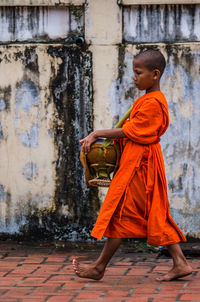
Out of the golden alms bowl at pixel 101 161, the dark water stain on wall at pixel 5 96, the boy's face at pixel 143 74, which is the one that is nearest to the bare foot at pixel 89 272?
the golden alms bowl at pixel 101 161

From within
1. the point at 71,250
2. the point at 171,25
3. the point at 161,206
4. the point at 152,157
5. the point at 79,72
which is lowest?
the point at 71,250

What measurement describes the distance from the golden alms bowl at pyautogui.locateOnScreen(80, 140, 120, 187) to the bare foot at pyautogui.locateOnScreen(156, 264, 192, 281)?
0.83 metres

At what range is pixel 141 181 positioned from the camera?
178 inches

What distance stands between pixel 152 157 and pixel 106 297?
3.56ft

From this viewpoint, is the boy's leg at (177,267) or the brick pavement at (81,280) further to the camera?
the boy's leg at (177,267)

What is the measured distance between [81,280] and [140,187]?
2.97 ft

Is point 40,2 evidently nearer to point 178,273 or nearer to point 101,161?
point 101,161

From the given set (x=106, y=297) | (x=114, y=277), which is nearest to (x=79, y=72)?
(x=114, y=277)

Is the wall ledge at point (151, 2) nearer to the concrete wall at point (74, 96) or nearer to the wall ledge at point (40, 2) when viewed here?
the concrete wall at point (74, 96)

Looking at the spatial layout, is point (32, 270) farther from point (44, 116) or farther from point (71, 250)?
point (44, 116)

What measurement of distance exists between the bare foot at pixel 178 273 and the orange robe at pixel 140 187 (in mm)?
216

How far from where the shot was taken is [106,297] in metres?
4.21

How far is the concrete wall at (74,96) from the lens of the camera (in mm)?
6184

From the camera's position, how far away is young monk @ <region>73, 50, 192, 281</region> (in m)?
4.48
